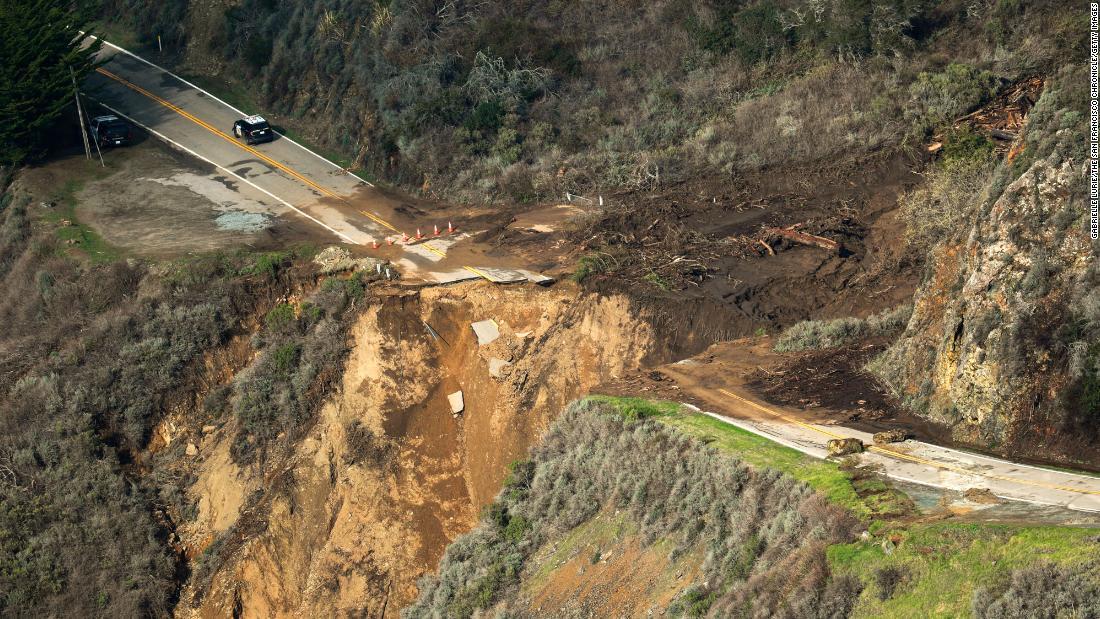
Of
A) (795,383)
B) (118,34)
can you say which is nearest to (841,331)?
(795,383)

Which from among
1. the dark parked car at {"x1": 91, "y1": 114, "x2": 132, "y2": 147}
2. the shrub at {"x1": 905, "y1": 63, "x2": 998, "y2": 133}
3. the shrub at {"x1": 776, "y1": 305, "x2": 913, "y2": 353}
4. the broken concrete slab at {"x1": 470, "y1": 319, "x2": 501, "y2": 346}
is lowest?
the broken concrete slab at {"x1": 470, "y1": 319, "x2": 501, "y2": 346}

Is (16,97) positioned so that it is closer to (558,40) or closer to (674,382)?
(558,40)

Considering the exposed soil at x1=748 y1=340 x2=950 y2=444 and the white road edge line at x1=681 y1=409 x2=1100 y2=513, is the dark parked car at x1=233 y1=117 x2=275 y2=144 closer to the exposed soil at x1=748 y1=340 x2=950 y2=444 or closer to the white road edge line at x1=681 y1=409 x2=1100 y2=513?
the exposed soil at x1=748 y1=340 x2=950 y2=444

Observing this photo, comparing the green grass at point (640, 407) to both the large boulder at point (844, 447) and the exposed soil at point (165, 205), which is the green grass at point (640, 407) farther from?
the exposed soil at point (165, 205)

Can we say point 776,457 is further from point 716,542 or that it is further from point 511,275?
point 511,275

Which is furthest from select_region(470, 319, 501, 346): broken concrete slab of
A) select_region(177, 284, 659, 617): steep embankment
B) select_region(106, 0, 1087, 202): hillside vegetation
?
select_region(106, 0, 1087, 202): hillside vegetation

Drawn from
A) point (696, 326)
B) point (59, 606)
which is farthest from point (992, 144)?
point (59, 606)

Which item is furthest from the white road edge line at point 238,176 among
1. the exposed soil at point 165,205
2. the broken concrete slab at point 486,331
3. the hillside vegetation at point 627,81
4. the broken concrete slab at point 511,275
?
the broken concrete slab at point 486,331
